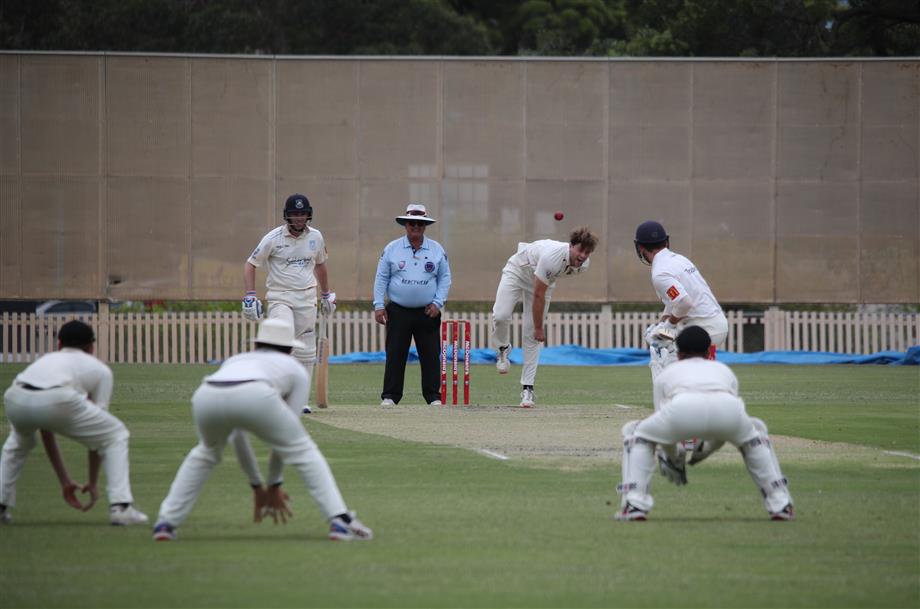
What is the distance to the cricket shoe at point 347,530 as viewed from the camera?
8.20m

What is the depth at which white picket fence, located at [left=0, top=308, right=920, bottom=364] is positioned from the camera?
34.0m

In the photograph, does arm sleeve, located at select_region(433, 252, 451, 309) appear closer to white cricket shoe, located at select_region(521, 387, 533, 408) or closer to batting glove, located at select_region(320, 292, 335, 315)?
batting glove, located at select_region(320, 292, 335, 315)

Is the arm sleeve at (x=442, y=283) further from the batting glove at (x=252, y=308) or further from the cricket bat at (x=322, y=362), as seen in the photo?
the batting glove at (x=252, y=308)

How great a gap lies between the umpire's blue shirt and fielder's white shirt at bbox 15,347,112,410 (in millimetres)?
8719

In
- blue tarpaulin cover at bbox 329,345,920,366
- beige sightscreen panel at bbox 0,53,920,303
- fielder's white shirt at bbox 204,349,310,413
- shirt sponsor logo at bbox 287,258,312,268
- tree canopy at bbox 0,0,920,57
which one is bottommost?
blue tarpaulin cover at bbox 329,345,920,366

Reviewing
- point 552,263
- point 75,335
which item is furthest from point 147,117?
point 75,335

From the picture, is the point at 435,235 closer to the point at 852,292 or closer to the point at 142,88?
the point at 142,88

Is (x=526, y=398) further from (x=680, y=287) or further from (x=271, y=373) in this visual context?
(x=271, y=373)

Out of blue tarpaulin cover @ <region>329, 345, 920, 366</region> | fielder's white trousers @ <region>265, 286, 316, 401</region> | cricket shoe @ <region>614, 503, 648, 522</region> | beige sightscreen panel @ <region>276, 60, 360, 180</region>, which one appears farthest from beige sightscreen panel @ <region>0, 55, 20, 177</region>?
cricket shoe @ <region>614, 503, 648, 522</region>

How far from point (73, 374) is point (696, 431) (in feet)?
12.2

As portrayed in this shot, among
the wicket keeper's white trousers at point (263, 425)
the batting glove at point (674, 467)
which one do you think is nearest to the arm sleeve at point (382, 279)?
the batting glove at point (674, 467)

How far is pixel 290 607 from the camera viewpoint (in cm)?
670

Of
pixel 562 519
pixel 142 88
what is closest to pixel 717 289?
pixel 142 88

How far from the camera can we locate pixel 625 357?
3250 centimetres
